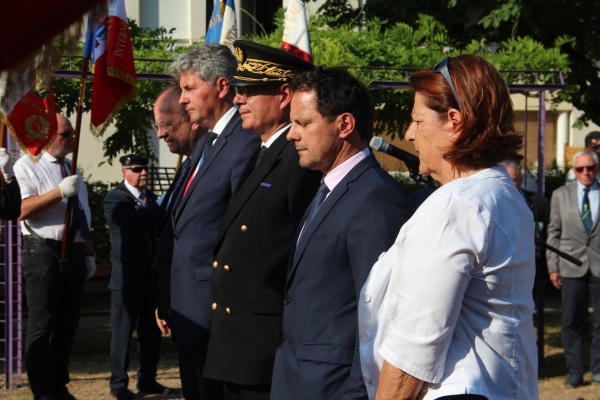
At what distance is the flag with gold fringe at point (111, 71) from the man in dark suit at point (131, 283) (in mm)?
967

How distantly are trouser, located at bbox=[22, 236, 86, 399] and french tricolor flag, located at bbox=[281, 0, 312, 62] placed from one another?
243cm

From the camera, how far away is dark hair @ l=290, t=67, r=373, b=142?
2990mm

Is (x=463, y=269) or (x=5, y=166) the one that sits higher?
(x=5, y=166)

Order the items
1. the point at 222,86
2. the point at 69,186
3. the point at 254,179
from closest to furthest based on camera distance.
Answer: the point at 254,179 < the point at 222,86 < the point at 69,186

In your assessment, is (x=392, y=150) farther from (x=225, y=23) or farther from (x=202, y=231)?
(x=225, y=23)

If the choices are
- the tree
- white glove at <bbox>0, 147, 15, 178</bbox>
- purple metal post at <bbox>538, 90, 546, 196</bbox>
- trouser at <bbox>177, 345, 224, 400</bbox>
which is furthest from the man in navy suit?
the tree

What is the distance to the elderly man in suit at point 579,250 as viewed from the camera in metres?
7.29

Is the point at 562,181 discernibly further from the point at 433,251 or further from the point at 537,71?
the point at 433,251

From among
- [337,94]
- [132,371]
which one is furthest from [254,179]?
[132,371]

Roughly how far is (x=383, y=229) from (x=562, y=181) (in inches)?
441

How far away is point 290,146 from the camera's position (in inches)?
136

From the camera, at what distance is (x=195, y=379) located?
4.40 m

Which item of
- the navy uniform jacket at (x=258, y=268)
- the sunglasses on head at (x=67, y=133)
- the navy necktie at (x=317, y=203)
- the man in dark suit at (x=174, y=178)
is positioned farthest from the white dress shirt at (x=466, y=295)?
the sunglasses on head at (x=67, y=133)

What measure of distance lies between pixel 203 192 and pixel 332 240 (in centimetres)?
130
